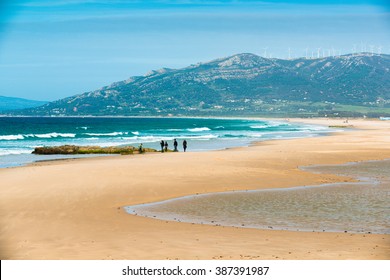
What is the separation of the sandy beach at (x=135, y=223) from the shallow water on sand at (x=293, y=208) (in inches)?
34.2

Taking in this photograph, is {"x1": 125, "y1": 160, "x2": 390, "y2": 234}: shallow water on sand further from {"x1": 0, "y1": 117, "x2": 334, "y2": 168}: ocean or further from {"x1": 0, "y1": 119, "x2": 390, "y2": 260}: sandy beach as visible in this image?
{"x1": 0, "y1": 117, "x2": 334, "y2": 168}: ocean

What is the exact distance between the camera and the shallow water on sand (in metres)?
14.9

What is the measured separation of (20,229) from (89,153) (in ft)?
110

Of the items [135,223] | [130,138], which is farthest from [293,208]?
[130,138]

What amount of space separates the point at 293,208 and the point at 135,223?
17.2 feet

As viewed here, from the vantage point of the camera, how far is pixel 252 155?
129 ft

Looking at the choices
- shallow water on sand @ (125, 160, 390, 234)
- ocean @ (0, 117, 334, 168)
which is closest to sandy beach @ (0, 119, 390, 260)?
shallow water on sand @ (125, 160, 390, 234)

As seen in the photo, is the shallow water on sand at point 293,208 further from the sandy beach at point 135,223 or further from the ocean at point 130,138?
the ocean at point 130,138

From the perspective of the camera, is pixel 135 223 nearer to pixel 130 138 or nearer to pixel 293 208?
pixel 293 208

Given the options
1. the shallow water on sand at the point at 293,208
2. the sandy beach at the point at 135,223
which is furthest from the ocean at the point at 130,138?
the shallow water on sand at the point at 293,208

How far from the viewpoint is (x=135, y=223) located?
1505 centimetres

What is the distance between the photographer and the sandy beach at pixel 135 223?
1055 cm

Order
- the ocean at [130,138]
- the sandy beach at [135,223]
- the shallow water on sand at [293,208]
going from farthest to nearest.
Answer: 1. the ocean at [130,138]
2. the shallow water on sand at [293,208]
3. the sandy beach at [135,223]

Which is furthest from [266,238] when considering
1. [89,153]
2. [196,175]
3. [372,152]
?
[89,153]
